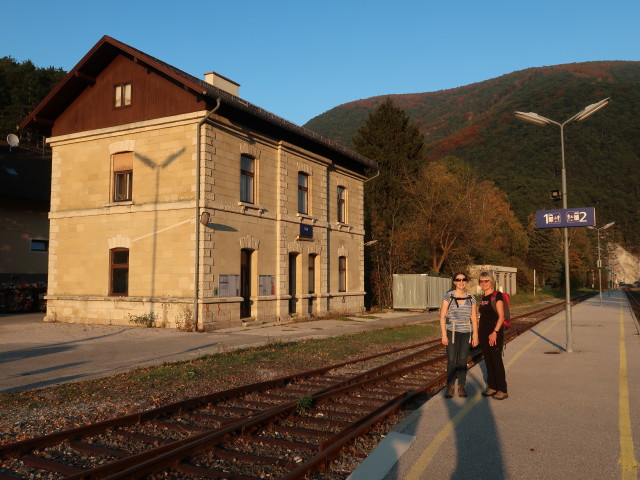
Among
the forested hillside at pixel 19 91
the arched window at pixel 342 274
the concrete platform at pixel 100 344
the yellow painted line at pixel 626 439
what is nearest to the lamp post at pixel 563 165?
the yellow painted line at pixel 626 439

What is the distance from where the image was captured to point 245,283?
19578mm

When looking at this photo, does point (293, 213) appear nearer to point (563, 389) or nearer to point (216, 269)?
point (216, 269)

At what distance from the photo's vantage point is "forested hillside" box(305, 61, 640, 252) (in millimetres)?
105125

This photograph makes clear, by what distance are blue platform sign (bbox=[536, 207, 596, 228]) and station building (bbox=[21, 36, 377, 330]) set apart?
9.88m

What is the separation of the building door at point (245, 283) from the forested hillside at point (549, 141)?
74.7 meters

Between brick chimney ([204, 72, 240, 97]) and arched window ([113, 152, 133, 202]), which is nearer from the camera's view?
arched window ([113, 152, 133, 202])

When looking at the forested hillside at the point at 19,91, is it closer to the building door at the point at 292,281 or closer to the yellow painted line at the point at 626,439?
the building door at the point at 292,281

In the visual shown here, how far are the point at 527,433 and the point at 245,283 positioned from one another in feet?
48.4

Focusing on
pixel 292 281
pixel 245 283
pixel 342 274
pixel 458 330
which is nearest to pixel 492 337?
pixel 458 330

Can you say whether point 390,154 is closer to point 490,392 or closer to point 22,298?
point 22,298

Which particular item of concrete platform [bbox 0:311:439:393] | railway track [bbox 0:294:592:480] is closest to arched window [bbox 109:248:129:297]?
concrete platform [bbox 0:311:439:393]

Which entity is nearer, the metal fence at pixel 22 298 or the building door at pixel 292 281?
the building door at pixel 292 281

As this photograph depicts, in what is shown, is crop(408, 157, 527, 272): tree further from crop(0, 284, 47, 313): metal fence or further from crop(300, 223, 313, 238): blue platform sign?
crop(0, 284, 47, 313): metal fence

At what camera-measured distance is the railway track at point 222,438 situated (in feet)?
15.4
